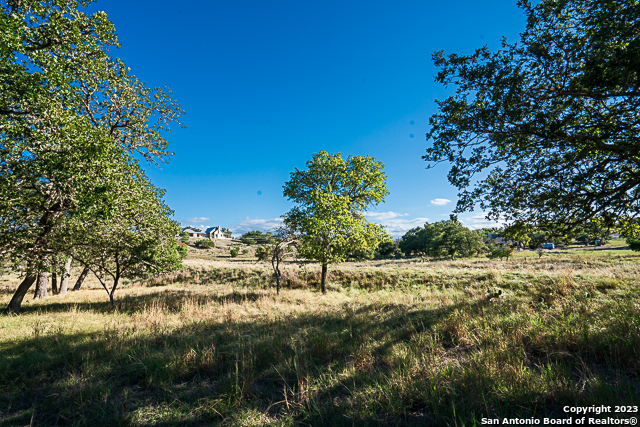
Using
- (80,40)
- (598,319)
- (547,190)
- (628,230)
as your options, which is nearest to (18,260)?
(80,40)

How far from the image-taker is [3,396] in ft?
13.2

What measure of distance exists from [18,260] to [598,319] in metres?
19.7

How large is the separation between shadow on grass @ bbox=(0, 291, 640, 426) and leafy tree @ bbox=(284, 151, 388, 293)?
8540 mm

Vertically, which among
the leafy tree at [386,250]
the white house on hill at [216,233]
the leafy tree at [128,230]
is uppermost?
the white house on hill at [216,233]

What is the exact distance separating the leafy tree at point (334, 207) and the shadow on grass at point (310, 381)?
8540mm

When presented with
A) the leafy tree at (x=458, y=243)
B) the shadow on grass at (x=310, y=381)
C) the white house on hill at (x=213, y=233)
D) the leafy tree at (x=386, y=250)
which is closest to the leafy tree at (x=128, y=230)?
the shadow on grass at (x=310, y=381)

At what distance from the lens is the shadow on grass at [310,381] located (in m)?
3.14

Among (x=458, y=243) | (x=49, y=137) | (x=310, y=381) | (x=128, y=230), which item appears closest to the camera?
(x=310, y=381)

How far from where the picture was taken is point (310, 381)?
4.08 metres

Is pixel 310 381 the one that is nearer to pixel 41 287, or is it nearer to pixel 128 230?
pixel 128 230

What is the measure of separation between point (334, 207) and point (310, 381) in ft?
37.3

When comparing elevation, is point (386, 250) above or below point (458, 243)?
below

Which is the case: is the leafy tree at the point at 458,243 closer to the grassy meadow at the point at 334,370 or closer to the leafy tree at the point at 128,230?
the grassy meadow at the point at 334,370

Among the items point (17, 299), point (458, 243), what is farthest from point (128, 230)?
point (458, 243)
